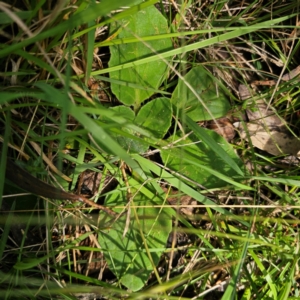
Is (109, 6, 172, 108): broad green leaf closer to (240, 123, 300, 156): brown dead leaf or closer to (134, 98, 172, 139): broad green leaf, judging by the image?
(134, 98, 172, 139): broad green leaf

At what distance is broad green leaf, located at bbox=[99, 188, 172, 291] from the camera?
3.88ft

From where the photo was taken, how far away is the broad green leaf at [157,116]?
118cm

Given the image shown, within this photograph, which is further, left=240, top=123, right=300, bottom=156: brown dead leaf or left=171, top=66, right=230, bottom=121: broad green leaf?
left=240, top=123, right=300, bottom=156: brown dead leaf

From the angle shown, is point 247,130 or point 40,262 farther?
point 247,130

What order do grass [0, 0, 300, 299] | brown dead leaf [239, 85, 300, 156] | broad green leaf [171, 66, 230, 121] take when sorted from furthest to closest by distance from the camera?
brown dead leaf [239, 85, 300, 156]
broad green leaf [171, 66, 230, 121]
grass [0, 0, 300, 299]

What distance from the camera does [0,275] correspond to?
110 centimetres

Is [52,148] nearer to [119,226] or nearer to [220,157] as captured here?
[119,226]

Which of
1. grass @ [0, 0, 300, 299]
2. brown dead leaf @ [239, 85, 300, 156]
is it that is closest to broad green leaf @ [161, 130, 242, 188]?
grass @ [0, 0, 300, 299]

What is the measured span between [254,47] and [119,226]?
26.3 inches

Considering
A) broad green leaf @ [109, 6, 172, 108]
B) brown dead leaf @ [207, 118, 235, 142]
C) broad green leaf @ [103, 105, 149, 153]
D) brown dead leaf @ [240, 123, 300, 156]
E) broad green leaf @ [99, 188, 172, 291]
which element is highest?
broad green leaf @ [109, 6, 172, 108]

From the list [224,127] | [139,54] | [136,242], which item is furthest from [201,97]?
[136,242]

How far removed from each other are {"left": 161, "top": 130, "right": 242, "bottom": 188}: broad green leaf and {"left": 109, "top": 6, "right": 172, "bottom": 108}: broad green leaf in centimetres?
16

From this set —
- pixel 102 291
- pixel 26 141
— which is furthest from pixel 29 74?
pixel 102 291

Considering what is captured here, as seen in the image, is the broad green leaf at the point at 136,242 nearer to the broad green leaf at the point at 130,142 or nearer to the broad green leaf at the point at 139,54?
the broad green leaf at the point at 130,142
